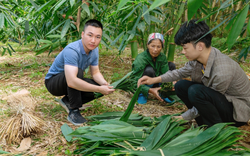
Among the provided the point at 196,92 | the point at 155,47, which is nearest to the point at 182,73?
the point at 196,92

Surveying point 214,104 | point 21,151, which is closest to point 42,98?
point 21,151

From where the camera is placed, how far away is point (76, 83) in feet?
5.50

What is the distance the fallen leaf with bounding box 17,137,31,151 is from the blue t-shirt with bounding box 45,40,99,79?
0.65 m

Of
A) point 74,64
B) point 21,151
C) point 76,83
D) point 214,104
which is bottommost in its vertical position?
point 21,151

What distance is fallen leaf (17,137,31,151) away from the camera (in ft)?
4.55

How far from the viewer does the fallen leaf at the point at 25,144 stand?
1.39 m

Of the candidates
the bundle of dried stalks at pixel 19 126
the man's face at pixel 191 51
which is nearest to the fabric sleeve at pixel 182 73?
the man's face at pixel 191 51

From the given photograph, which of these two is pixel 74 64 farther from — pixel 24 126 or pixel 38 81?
pixel 38 81

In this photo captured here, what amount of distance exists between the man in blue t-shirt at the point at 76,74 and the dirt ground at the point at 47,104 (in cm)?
15

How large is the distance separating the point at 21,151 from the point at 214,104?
1.36 m

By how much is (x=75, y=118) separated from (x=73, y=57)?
0.52 meters

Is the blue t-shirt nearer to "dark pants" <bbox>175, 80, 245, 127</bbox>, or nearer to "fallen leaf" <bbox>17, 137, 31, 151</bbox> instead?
"fallen leaf" <bbox>17, 137, 31, 151</bbox>

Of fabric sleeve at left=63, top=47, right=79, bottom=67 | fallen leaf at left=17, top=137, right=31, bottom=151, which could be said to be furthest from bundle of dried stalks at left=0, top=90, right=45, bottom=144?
fabric sleeve at left=63, top=47, right=79, bottom=67

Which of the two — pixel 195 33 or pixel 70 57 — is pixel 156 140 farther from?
pixel 70 57
